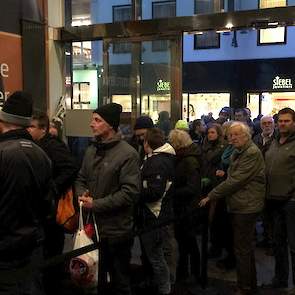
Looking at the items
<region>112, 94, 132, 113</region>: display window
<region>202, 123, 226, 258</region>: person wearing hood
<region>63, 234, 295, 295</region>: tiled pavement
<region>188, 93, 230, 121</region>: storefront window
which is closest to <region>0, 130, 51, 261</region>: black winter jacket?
<region>63, 234, 295, 295</region>: tiled pavement

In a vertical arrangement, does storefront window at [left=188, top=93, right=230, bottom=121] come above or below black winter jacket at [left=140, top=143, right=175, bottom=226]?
above

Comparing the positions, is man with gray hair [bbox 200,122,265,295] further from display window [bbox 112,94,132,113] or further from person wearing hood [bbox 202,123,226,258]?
display window [bbox 112,94,132,113]

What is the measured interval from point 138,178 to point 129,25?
4086 mm

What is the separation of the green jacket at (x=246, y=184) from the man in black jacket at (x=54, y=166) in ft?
4.21

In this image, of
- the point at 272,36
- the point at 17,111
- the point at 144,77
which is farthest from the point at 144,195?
the point at 272,36

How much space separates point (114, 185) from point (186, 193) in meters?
1.20

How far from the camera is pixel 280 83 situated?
46.1ft

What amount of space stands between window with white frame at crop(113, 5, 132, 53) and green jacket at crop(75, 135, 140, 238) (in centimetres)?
396

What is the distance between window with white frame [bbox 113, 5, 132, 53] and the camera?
736cm

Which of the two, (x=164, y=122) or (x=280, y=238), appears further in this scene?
(x=164, y=122)

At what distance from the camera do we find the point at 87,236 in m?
3.59

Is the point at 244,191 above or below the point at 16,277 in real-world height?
above

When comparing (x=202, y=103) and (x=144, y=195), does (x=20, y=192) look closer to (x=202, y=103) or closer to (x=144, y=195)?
(x=144, y=195)

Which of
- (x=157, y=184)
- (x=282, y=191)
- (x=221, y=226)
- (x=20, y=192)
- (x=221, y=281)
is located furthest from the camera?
(x=221, y=226)
